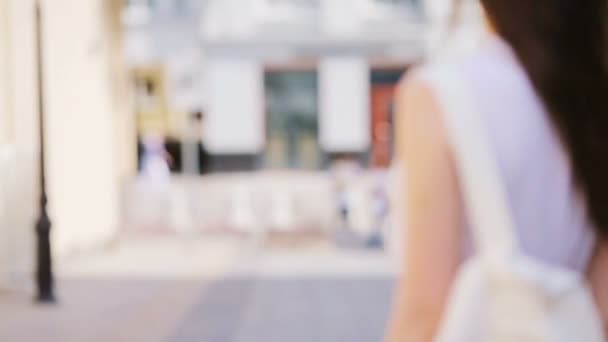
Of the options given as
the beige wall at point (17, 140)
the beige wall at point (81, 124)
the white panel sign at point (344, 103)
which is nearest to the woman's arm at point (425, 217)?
the beige wall at point (17, 140)

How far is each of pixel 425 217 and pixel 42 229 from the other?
25.4 ft

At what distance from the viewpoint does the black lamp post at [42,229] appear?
27.2 ft

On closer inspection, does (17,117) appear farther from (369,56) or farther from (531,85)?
(369,56)

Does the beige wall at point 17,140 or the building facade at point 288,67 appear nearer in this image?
the beige wall at point 17,140

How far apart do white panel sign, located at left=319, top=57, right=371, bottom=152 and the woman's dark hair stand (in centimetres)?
2112

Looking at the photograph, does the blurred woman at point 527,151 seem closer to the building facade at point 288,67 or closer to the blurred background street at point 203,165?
the blurred background street at point 203,165

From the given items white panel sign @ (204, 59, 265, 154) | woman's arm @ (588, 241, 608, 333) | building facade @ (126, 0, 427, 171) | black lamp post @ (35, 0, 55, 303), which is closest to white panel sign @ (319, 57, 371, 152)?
building facade @ (126, 0, 427, 171)

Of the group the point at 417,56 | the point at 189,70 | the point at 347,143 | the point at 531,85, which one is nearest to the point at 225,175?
the point at 347,143

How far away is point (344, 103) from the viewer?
22484 millimetres

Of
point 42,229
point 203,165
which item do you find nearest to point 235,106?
point 203,165

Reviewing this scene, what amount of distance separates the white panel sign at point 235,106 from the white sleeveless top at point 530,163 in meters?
21.2

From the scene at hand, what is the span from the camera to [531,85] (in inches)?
48.0

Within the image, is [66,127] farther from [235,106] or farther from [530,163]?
[235,106]

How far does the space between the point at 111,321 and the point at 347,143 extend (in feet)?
50.0
